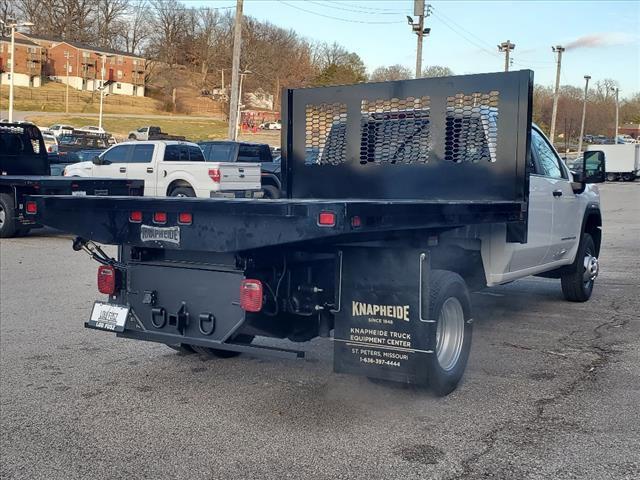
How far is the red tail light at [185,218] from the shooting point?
486cm

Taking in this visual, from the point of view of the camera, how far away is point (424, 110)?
22.9ft

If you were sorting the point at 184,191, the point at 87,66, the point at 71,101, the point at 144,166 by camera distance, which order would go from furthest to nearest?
the point at 87,66, the point at 71,101, the point at 144,166, the point at 184,191

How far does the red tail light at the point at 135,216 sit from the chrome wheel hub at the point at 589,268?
19.1 feet

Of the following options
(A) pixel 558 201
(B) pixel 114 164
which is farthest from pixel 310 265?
(B) pixel 114 164

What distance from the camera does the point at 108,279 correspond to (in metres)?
5.71

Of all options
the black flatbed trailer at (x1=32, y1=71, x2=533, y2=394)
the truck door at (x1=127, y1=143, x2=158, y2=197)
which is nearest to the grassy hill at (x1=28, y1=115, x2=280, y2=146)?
the truck door at (x1=127, y1=143, x2=158, y2=197)

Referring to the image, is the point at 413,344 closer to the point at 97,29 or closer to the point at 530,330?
the point at 530,330

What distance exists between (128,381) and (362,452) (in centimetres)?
232

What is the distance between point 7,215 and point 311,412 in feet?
40.2

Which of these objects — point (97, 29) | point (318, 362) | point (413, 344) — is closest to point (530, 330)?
point (318, 362)

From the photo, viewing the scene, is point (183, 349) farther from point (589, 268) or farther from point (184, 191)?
point (184, 191)

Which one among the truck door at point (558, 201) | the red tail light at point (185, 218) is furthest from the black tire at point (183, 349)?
the truck door at point (558, 201)

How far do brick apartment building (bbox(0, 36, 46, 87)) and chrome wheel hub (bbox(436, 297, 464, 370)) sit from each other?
10488cm

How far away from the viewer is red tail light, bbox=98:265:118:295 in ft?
18.7
